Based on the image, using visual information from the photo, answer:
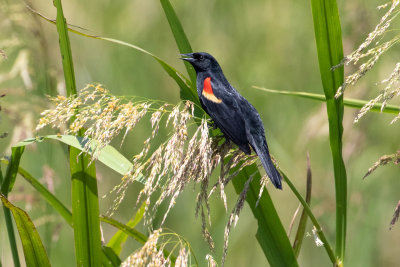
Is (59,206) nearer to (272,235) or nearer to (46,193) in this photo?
(46,193)

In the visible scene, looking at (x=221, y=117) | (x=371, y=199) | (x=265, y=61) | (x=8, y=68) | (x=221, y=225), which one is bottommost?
(x=371, y=199)

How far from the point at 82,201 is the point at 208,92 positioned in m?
0.76

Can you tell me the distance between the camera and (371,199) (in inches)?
104

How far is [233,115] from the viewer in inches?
74.7

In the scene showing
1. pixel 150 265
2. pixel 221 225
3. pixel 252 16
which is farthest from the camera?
pixel 252 16

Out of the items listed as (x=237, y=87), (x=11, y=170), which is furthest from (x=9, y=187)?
(x=237, y=87)

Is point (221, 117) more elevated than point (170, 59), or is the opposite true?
point (170, 59)

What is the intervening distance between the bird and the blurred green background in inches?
25.3

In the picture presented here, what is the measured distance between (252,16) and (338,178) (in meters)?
1.89

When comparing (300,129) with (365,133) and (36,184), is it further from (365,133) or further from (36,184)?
(36,184)

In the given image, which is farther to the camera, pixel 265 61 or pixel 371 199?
pixel 265 61

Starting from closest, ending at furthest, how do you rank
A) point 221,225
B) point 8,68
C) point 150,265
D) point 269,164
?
point 150,265 → point 269,164 → point 221,225 → point 8,68

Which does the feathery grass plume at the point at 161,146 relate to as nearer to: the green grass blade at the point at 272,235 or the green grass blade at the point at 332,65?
the green grass blade at the point at 272,235

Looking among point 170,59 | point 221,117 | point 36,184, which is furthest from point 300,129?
point 36,184
